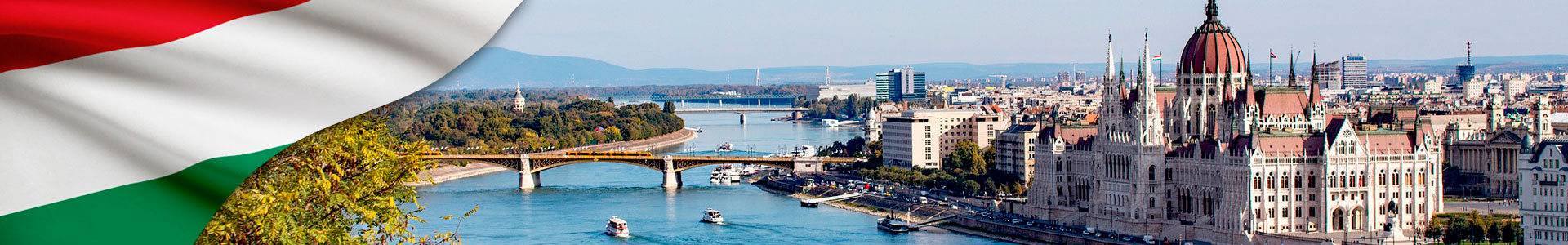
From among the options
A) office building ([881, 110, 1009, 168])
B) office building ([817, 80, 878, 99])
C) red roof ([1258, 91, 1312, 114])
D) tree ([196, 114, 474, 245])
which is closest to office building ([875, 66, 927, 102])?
office building ([817, 80, 878, 99])

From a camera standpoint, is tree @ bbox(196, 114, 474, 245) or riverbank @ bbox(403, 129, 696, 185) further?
riverbank @ bbox(403, 129, 696, 185)

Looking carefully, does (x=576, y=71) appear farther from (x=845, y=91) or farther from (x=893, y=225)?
(x=845, y=91)

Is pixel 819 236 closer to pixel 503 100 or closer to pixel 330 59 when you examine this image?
pixel 330 59

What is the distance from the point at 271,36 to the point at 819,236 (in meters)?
28.1

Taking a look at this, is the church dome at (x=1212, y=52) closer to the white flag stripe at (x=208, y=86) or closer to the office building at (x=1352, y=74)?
the white flag stripe at (x=208, y=86)

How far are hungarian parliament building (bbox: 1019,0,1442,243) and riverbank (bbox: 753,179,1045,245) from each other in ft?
4.05

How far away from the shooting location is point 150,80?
151 cm

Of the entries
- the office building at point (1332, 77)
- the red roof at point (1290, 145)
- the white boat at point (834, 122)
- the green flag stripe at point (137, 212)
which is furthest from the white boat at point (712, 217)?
the office building at point (1332, 77)

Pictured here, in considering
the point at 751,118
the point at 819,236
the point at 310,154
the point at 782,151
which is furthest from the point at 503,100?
the point at 310,154

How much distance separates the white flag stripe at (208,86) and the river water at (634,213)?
884 inches

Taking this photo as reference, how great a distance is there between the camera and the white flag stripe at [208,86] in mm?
1490

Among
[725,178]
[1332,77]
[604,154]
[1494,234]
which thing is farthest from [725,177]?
[1332,77]

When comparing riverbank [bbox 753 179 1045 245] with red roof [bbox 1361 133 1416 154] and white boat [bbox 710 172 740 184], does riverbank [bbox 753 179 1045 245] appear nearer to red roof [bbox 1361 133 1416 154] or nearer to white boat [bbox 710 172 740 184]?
white boat [bbox 710 172 740 184]

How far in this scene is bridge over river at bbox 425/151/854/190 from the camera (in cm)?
4334
